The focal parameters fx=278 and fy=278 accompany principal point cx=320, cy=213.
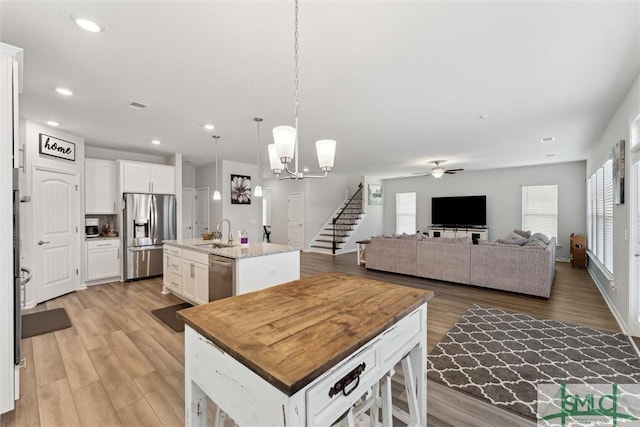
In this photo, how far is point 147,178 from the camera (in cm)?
570

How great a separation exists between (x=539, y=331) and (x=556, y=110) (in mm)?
2715

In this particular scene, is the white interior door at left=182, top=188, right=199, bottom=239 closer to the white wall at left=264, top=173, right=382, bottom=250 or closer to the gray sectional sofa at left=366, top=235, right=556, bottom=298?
the white wall at left=264, top=173, right=382, bottom=250

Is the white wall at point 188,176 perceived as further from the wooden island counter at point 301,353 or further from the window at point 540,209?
the window at point 540,209

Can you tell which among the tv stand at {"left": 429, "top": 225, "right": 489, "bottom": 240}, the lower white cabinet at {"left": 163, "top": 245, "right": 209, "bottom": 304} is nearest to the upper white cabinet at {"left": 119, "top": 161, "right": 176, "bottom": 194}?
the lower white cabinet at {"left": 163, "top": 245, "right": 209, "bottom": 304}

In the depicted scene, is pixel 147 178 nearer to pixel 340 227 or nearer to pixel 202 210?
pixel 202 210

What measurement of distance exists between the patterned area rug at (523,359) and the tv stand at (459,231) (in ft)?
18.4

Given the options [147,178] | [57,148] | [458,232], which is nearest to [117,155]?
[147,178]

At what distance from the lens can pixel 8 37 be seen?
81.8 inches

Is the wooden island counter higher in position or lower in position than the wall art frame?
lower

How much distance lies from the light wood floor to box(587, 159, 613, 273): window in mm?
648

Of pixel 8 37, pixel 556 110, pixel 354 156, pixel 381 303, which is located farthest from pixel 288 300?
pixel 354 156

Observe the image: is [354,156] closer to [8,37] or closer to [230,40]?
[230,40]

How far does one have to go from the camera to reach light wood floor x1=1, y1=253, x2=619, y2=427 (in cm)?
191

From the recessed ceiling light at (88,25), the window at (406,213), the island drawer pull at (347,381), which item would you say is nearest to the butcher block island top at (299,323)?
the island drawer pull at (347,381)
